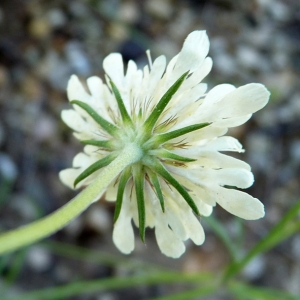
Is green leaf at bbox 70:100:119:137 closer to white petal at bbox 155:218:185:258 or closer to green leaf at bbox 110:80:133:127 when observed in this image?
green leaf at bbox 110:80:133:127

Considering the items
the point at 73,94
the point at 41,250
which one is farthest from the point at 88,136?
the point at 41,250

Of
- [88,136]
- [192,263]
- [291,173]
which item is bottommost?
[88,136]

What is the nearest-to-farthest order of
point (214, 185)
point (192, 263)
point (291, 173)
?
1. point (214, 185)
2. point (192, 263)
3. point (291, 173)

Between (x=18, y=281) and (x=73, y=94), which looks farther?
(x=18, y=281)

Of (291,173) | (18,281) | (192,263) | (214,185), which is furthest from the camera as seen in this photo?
(291,173)

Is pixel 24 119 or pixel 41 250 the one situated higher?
pixel 24 119

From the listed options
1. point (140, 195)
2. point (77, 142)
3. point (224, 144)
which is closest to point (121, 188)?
point (140, 195)

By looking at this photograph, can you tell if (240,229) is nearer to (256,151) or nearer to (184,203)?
(184,203)
